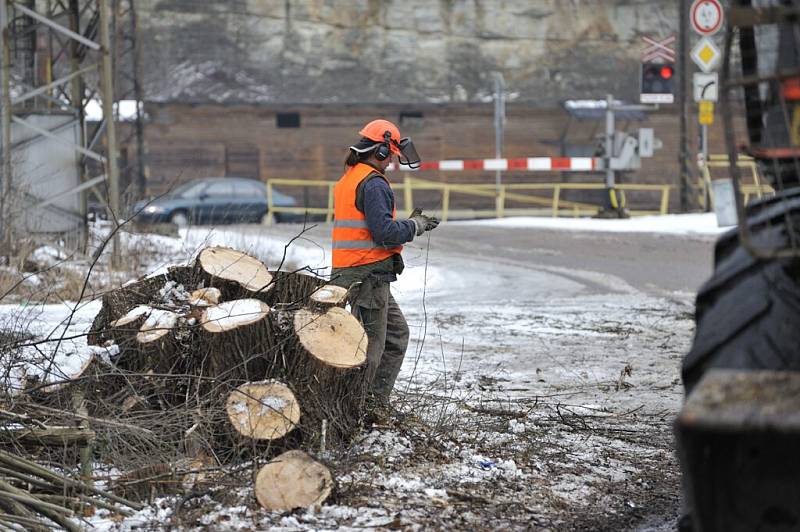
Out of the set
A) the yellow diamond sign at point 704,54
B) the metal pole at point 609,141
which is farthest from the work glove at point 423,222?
the metal pole at point 609,141

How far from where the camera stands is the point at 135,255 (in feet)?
43.5

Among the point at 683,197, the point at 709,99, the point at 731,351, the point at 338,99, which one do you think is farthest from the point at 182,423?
the point at 338,99

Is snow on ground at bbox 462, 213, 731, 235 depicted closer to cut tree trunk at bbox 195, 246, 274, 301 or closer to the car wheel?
the car wheel

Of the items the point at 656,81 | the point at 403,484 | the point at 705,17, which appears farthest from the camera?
the point at 656,81

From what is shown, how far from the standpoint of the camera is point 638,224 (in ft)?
74.8

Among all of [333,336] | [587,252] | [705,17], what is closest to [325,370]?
[333,336]

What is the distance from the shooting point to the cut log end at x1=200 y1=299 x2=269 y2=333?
5543 millimetres

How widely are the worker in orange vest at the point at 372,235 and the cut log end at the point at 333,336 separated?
460 millimetres

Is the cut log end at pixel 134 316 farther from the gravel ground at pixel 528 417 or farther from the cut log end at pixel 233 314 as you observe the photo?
the gravel ground at pixel 528 417

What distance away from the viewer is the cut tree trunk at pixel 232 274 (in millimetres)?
6195

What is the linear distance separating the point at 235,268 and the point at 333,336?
2.72ft

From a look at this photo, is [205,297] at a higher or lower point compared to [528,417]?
higher

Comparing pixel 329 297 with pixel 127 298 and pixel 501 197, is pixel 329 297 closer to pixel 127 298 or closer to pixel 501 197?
pixel 127 298

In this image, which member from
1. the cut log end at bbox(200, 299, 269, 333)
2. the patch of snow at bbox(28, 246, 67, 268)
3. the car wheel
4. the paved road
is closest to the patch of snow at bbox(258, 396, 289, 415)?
the cut log end at bbox(200, 299, 269, 333)
